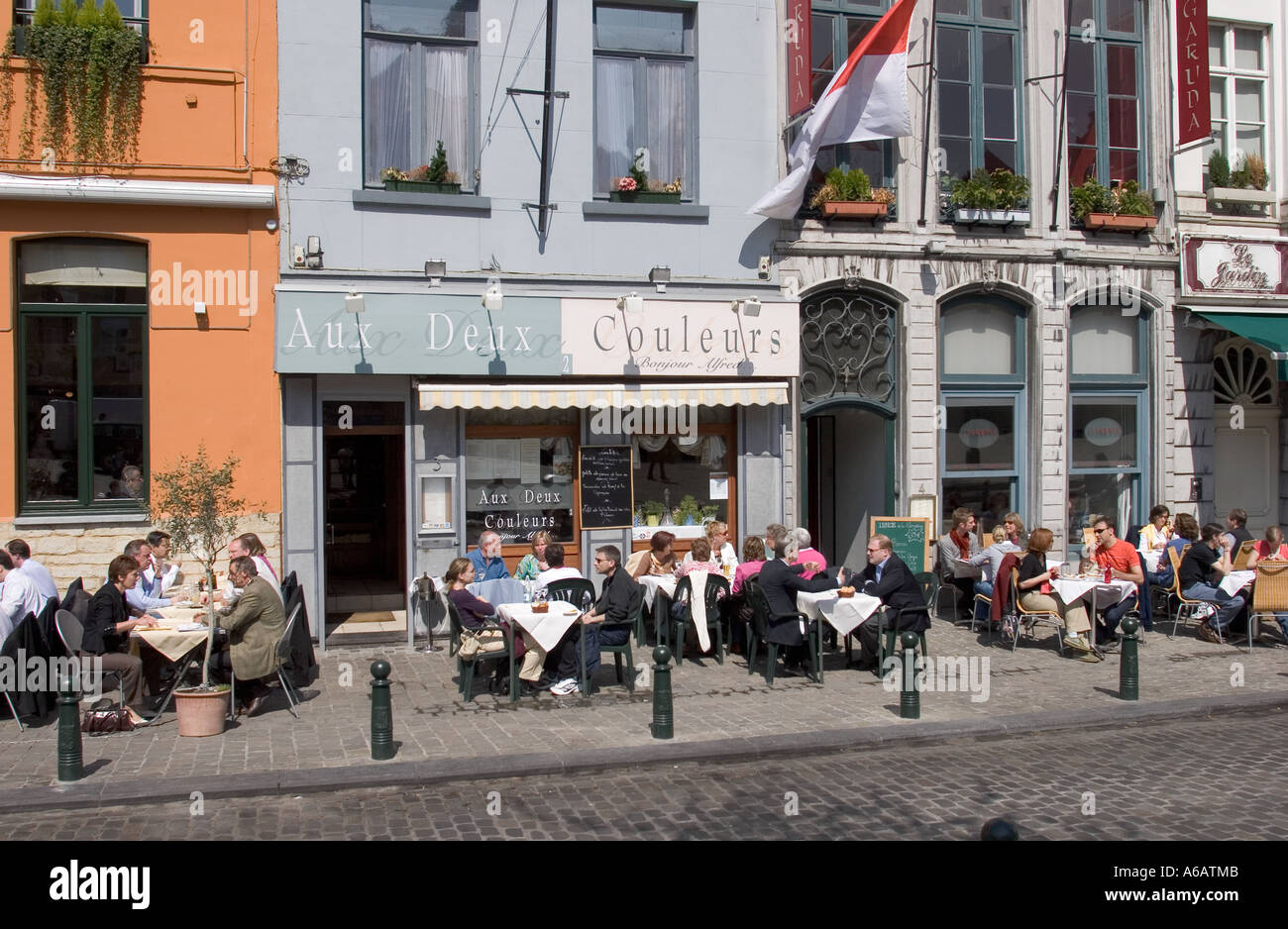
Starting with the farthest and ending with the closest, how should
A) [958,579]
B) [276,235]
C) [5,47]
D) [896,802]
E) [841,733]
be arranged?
[958,579] → [276,235] → [5,47] → [841,733] → [896,802]

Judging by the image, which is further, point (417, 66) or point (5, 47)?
point (417, 66)

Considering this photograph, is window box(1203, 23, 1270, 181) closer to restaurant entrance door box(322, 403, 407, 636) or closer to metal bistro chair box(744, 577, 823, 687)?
metal bistro chair box(744, 577, 823, 687)

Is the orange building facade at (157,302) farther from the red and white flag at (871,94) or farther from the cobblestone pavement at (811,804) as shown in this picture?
the red and white flag at (871,94)

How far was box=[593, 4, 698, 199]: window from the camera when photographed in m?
13.8

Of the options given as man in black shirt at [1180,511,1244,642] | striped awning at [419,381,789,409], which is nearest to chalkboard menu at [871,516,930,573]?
striped awning at [419,381,789,409]

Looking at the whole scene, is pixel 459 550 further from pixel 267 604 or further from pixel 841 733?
pixel 841 733

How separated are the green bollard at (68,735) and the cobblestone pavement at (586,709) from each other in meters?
0.19

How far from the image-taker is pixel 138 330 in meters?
12.3

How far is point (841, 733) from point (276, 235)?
8.05 meters

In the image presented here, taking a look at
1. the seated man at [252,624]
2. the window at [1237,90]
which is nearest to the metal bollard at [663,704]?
the seated man at [252,624]

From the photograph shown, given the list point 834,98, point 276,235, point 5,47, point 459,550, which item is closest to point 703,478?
point 459,550

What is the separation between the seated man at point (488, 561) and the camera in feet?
39.4

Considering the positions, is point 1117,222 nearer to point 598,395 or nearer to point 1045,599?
point 1045,599

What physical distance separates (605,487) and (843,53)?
6390 millimetres
